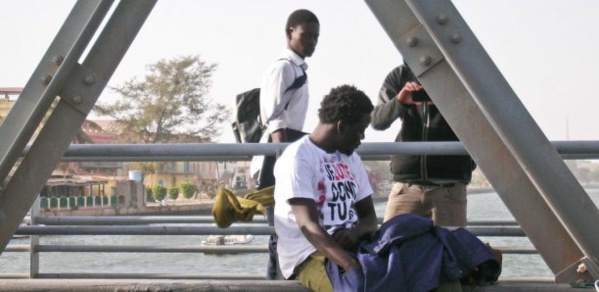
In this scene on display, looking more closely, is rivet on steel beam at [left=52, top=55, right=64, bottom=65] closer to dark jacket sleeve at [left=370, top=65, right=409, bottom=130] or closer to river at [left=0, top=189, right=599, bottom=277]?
dark jacket sleeve at [left=370, top=65, right=409, bottom=130]

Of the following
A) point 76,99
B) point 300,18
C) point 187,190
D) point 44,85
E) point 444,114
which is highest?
point 44,85

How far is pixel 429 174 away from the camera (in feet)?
17.1

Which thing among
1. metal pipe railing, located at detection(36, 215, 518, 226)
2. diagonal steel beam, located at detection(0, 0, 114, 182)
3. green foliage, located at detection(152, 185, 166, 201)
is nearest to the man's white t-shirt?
diagonal steel beam, located at detection(0, 0, 114, 182)

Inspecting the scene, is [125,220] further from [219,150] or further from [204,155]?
[219,150]

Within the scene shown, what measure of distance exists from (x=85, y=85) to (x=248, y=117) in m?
1.70

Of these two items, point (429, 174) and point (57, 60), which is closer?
point (57, 60)

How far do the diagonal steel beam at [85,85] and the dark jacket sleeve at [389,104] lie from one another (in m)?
1.69

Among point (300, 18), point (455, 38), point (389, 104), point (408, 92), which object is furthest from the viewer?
point (300, 18)

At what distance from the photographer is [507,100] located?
3.52 meters

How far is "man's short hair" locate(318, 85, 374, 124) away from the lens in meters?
4.12

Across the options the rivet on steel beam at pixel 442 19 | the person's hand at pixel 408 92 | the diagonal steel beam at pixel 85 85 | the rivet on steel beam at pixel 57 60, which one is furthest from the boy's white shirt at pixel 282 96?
the rivet on steel beam at pixel 442 19

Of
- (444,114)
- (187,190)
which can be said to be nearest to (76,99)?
(444,114)

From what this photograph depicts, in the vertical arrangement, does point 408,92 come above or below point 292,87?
below

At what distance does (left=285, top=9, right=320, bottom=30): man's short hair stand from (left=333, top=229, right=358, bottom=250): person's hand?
167 cm
